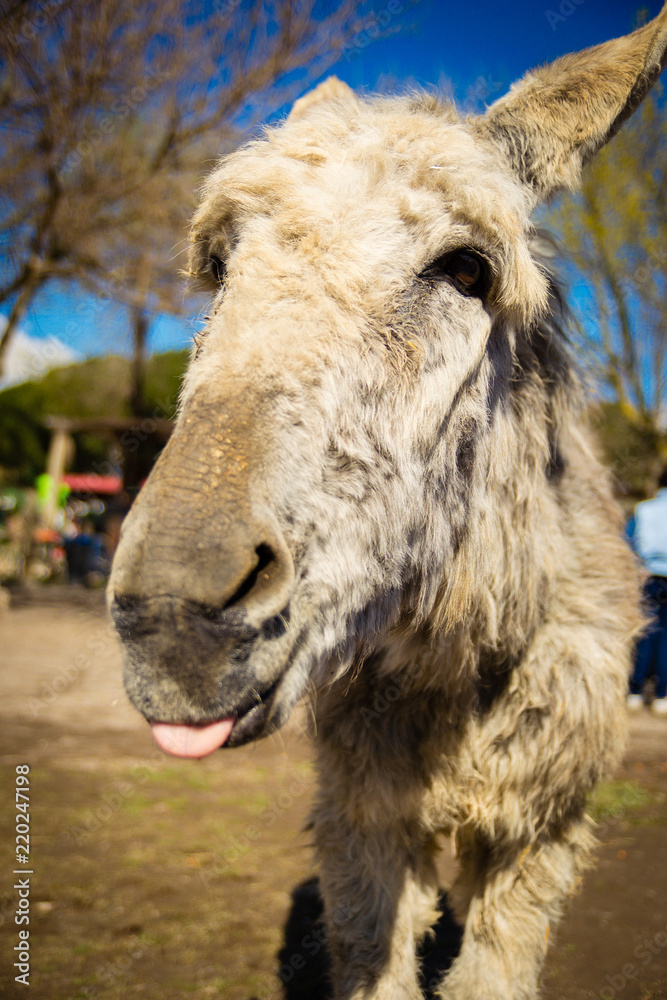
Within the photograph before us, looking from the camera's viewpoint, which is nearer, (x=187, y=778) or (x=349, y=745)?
(x=349, y=745)

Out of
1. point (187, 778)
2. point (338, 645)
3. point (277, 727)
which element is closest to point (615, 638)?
point (338, 645)

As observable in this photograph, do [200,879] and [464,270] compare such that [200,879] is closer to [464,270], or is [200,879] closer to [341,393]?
[341,393]

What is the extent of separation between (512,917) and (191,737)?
5.80ft

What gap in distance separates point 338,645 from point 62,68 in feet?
29.4

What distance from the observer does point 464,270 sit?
1732mm

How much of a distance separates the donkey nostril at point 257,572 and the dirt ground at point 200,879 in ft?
2.18

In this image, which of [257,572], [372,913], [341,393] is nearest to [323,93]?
[341,393]

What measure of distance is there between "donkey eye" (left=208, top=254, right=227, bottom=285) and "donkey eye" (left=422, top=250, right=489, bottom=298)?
679 millimetres

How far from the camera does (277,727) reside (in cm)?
129

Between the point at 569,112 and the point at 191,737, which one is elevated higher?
the point at 569,112

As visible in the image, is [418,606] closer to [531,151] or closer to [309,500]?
[309,500]

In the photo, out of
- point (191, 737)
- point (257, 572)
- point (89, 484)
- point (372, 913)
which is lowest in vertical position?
point (372, 913)

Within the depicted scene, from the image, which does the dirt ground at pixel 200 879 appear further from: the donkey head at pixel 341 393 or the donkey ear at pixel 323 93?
the donkey ear at pixel 323 93

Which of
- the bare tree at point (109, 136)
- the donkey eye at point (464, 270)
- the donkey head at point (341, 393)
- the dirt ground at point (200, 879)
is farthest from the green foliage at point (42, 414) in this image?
the donkey eye at point (464, 270)
